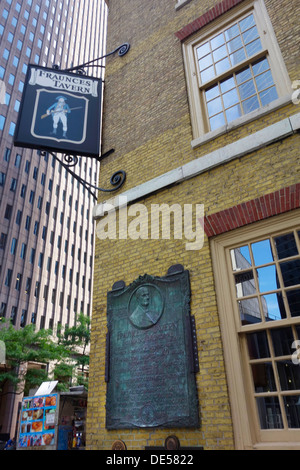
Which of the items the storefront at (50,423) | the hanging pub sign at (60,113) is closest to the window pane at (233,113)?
the hanging pub sign at (60,113)

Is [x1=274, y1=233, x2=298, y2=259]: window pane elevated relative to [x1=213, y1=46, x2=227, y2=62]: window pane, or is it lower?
lower

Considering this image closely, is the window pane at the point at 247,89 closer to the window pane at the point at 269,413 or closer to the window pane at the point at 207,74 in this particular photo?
the window pane at the point at 207,74

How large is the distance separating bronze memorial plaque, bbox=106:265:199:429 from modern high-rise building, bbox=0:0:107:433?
107 feet

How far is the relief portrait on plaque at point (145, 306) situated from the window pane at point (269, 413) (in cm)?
175

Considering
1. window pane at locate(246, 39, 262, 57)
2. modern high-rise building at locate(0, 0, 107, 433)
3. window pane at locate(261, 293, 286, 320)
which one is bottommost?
window pane at locate(261, 293, 286, 320)

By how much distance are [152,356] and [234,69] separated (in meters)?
5.11

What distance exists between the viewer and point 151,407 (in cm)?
454

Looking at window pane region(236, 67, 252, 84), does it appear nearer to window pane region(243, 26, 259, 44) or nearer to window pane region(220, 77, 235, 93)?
window pane region(220, 77, 235, 93)

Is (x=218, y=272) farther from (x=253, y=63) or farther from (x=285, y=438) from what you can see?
(x=253, y=63)

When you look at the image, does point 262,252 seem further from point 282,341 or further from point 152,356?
point 152,356

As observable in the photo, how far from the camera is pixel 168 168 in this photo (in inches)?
236

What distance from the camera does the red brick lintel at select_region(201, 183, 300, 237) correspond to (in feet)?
14.4

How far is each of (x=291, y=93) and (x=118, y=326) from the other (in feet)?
14.6

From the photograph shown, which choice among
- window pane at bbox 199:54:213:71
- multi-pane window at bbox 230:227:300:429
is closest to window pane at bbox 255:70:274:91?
window pane at bbox 199:54:213:71
